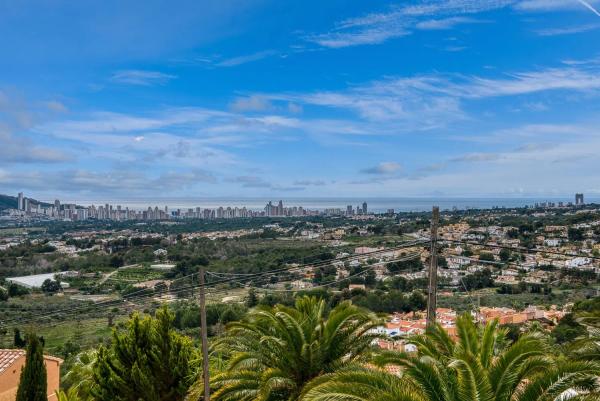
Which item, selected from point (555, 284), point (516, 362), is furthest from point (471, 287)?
point (516, 362)

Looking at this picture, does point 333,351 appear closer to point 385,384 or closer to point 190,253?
point 385,384

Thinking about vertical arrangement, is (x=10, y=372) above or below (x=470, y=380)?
below

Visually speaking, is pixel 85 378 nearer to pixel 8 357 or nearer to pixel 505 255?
pixel 8 357

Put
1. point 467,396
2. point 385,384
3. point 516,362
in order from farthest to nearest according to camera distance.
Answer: point 516,362 < point 385,384 < point 467,396

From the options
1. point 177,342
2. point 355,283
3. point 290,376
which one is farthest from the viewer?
point 355,283

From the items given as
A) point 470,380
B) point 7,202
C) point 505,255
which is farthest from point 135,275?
point 7,202

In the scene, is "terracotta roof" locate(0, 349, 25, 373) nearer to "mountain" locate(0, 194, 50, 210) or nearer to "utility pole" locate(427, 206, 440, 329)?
"utility pole" locate(427, 206, 440, 329)

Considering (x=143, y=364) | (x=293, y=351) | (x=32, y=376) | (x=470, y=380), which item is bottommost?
(x=32, y=376)
